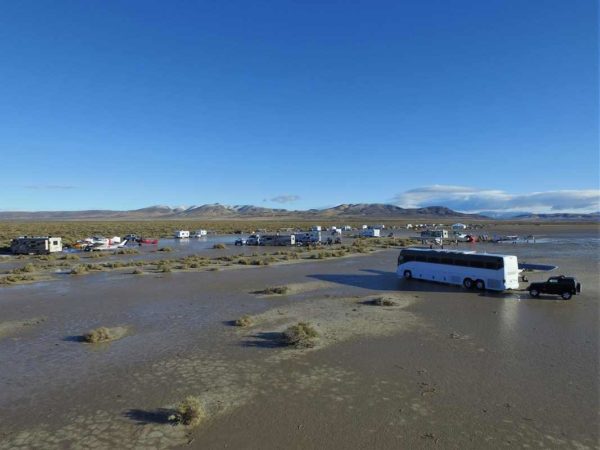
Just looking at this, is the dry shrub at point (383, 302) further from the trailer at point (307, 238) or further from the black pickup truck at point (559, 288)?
the trailer at point (307, 238)

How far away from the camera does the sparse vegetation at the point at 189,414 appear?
10.9 m

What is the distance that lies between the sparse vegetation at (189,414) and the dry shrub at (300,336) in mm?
6409

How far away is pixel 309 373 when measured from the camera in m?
14.4

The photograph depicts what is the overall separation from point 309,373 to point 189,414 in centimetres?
462

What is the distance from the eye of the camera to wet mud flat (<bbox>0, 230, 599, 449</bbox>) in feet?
34.7

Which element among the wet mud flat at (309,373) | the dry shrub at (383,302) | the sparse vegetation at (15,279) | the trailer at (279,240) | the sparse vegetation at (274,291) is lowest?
the wet mud flat at (309,373)

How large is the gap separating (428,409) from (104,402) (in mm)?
8984

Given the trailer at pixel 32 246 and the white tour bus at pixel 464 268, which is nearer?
the white tour bus at pixel 464 268

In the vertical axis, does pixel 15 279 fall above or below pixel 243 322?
above

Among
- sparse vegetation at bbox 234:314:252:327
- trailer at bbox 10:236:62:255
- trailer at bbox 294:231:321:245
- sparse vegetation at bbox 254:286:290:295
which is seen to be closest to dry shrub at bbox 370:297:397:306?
sparse vegetation at bbox 254:286:290:295

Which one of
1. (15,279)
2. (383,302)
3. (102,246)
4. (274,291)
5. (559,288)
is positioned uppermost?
(102,246)

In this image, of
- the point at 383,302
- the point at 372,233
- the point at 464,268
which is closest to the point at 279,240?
the point at 372,233

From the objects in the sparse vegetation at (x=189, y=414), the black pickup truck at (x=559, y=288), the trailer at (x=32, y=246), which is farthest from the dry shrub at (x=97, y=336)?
the trailer at (x=32, y=246)

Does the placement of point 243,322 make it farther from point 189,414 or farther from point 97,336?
point 189,414
